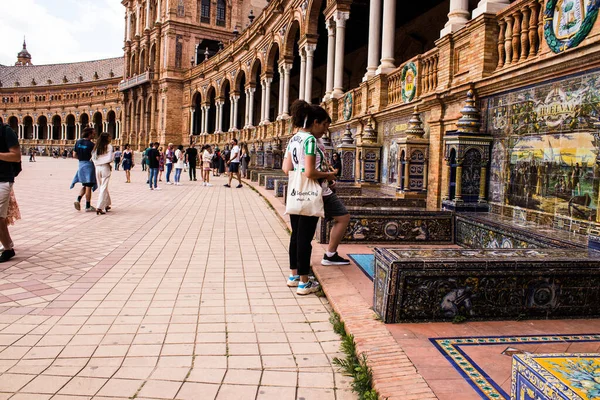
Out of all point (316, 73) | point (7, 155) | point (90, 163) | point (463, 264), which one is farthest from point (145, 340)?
point (316, 73)

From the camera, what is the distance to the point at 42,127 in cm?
8819

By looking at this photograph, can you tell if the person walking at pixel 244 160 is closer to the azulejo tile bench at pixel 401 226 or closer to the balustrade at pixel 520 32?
the azulejo tile bench at pixel 401 226

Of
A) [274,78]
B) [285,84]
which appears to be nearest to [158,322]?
[285,84]

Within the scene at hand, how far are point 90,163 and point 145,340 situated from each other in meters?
7.71

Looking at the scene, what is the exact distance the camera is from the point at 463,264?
134 inches

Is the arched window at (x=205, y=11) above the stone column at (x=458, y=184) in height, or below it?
above

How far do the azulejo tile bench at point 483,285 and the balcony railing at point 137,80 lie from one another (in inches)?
2120

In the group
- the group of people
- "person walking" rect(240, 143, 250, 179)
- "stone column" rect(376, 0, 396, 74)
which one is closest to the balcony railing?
"person walking" rect(240, 143, 250, 179)

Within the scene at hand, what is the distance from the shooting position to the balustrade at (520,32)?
5699mm

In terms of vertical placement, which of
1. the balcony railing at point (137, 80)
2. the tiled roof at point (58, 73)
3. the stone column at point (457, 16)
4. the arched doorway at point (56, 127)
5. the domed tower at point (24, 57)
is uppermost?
the domed tower at point (24, 57)

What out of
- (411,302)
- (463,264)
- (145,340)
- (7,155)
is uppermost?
(7,155)

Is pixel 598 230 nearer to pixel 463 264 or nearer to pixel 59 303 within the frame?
pixel 463 264

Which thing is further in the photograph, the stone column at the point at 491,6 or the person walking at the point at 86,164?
the person walking at the point at 86,164

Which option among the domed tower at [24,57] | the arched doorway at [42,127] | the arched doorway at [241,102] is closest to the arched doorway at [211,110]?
the arched doorway at [241,102]
